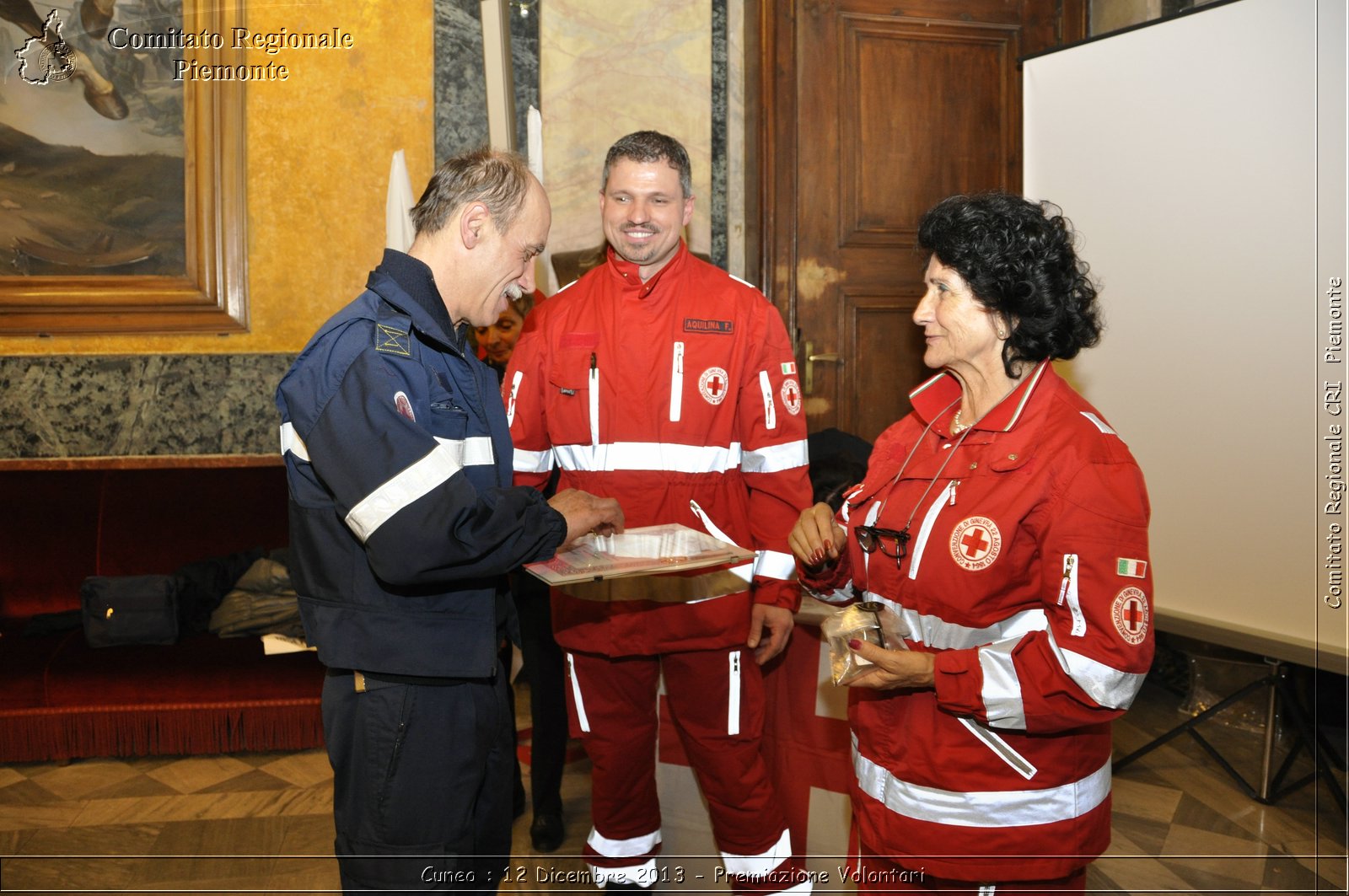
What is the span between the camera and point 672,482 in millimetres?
2494

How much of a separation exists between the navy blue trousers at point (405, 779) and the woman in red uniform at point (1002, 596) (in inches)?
26.7

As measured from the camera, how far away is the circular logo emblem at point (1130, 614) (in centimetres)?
144

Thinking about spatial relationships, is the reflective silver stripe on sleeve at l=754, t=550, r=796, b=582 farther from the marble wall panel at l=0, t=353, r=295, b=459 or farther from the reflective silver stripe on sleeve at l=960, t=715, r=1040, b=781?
the marble wall panel at l=0, t=353, r=295, b=459

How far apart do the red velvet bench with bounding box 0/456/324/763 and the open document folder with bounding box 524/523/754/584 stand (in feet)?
7.27

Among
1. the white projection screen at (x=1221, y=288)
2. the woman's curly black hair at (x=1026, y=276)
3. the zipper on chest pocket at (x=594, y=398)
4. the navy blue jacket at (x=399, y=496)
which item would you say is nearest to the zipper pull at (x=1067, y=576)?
the woman's curly black hair at (x=1026, y=276)

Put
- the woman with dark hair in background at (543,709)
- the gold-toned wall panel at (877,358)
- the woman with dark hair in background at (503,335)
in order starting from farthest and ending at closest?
the gold-toned wall panel at (877,358)
the woman with dark hair in background at (503,335)
the woman with dark hair in background at (543,709)

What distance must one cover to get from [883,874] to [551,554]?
79cm

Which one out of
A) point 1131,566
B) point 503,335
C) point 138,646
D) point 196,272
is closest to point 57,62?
point 196,272

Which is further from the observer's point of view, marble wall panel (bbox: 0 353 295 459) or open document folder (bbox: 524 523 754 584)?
marble wall panel (bbox: 0 353 295 459)

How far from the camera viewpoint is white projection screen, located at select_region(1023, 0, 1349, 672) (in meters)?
3.16

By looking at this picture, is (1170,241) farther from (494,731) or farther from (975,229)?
(494,731)

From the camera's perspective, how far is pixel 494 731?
174 cm

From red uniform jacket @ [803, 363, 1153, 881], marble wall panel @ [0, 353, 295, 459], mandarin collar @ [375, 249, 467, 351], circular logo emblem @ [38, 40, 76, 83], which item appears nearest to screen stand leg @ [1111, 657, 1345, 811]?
red uniform jacket @ [803, 363, 1153, 881]

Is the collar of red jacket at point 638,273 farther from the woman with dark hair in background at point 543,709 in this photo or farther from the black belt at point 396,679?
the black belt at point 396,679
